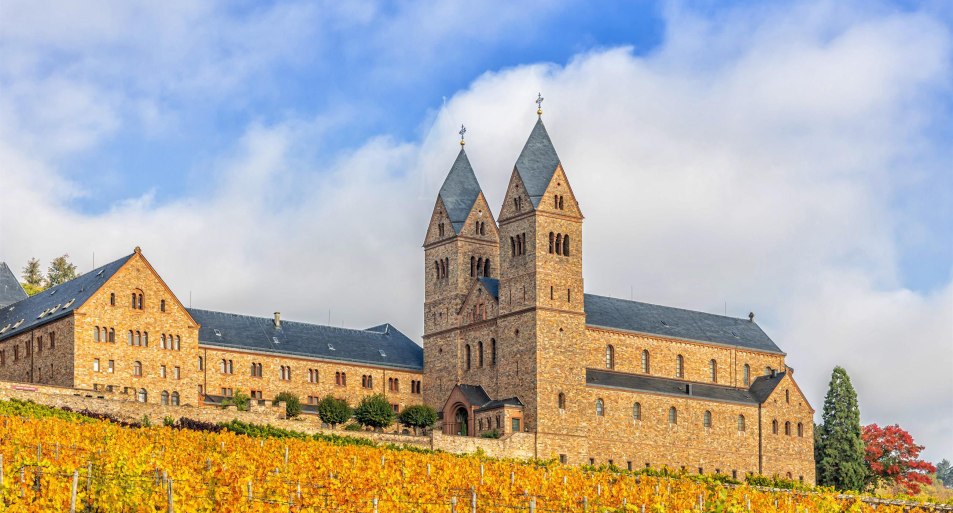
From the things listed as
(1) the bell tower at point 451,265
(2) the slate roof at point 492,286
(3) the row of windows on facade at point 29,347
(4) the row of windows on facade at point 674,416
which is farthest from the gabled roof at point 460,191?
(3) the row of windows on facade at point 29,347

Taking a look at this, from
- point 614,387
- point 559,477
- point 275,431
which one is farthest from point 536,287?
point 559,477

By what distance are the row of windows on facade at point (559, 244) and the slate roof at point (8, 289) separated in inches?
1522

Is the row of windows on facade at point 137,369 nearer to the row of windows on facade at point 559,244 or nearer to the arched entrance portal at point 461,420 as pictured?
the arched entrance portal at point 461,420

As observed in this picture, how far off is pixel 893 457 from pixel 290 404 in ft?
144

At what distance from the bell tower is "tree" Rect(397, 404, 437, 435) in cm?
308

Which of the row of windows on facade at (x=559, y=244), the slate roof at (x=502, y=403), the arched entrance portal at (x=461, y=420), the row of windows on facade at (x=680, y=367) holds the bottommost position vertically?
the arched entrance portal at (x=461, y=420)

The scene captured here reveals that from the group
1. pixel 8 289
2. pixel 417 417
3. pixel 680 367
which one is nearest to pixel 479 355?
pixel 417 417

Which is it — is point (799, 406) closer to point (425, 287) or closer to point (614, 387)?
point (614, 387)

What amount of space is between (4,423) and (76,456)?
15.3m

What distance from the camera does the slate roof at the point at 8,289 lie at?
109 m

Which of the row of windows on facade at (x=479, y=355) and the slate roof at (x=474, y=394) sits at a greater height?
the row of windows on facade at (x=479, y=355)

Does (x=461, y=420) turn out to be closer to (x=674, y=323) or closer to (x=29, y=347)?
(x=674, y=323)

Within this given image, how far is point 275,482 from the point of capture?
141 ft

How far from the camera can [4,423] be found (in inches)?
2363
